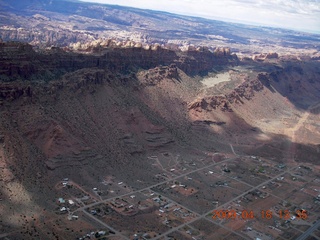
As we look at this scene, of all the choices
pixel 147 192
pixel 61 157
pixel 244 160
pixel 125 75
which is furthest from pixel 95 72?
pixel 244 160

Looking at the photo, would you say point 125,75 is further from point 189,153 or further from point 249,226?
point 249,226

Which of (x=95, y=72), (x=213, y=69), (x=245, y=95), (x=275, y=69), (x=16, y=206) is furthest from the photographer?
(x=275, y=69)

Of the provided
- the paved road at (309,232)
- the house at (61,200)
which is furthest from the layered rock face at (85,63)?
the paved road at (309,232)

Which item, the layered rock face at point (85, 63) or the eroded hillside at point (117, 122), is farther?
the layered rock face at point (85, 63)

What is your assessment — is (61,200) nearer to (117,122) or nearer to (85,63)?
(117,122)
